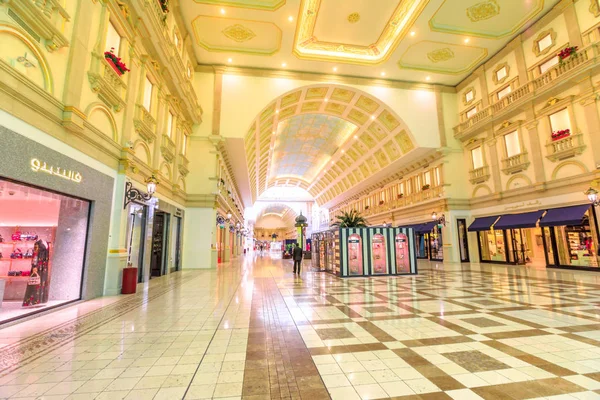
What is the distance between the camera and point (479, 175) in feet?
55.4

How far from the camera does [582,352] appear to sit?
3.30m

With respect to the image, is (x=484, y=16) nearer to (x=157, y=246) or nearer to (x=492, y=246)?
(x=492, y=246)

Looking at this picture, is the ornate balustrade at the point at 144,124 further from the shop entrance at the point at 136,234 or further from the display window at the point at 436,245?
the display window at the point at 436,245

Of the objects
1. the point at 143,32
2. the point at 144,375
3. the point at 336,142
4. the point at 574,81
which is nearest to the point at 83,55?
the point at 143,32

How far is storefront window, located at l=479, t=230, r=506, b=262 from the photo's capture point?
16125 mm

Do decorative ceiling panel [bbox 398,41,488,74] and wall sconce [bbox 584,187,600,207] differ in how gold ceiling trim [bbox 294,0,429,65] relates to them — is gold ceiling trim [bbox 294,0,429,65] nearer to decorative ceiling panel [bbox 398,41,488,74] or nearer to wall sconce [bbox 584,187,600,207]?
decorative ceiling panel [bbox 398,41,488,74]

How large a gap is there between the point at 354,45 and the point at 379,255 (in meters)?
11.6

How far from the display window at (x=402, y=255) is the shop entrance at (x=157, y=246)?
983 cm

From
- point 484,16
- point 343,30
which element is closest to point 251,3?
point 343,30

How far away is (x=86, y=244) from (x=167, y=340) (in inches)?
163

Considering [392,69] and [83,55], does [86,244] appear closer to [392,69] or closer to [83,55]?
[83,55]

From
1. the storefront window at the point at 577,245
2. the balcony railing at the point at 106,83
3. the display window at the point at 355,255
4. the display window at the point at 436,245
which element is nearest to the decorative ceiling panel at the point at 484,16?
the storefront window at the point at 577,245

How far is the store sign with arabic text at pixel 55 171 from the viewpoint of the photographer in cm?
485

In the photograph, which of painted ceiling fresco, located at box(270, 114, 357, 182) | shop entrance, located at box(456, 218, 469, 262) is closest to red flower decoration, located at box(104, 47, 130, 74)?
painted ceiling fresco, located at box(270, 114, 357, 182)
